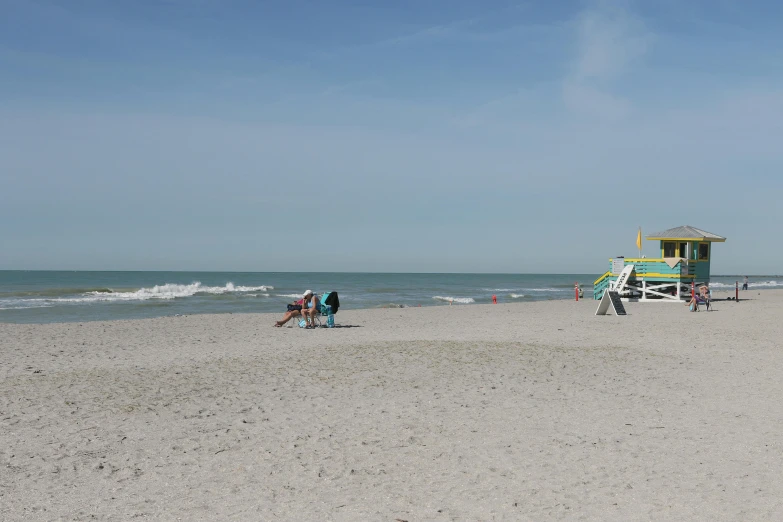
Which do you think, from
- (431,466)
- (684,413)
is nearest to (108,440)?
(431,466)

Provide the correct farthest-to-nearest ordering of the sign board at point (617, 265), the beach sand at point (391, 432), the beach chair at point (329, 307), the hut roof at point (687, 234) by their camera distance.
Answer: the sign board at point (617, 265) < the hut roof at point (687, 234) < the beach chair at point (329, 307) < the beach sand at point (391, 432)

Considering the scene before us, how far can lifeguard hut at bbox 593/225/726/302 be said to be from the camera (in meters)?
31.5

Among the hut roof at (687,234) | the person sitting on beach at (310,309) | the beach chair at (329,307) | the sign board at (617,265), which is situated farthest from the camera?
the sign board at (617,265)

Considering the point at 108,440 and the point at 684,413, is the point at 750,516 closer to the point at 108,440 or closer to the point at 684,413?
the point at 684,413

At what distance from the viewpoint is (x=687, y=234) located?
31375 mm

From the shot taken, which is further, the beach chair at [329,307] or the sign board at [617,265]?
the sign board at [617,265]

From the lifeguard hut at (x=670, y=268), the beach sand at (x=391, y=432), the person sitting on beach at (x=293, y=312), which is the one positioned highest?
the lifeguard hut at (x=670, y=268)

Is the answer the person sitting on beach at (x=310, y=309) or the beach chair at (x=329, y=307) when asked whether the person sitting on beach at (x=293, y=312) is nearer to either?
the person sitting on beach at (x=310, y=309)

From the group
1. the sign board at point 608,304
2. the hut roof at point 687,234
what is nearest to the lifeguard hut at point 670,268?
the hut roof at point 687,234

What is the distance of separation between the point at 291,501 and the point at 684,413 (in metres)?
5.31

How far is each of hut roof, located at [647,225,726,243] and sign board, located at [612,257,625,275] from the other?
1.67 meters

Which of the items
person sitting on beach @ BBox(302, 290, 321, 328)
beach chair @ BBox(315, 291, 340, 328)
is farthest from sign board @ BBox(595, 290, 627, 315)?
person sitting on beach @ BBox(302, 290, 321, 328)

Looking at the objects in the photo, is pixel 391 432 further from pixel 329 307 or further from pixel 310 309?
pixel 329 307

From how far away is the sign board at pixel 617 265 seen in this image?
3278 cm
